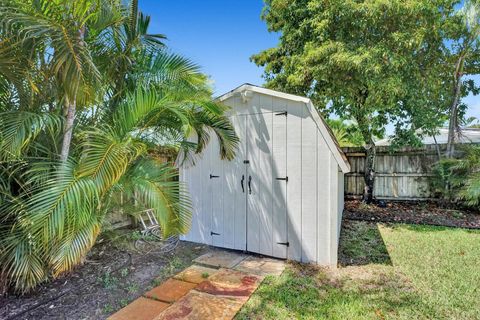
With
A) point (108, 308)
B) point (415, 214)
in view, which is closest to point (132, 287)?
point (108, 308)

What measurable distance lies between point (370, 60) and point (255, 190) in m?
3.82

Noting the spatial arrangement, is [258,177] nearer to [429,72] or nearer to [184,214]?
[184,214]

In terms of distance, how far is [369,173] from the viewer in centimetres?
803

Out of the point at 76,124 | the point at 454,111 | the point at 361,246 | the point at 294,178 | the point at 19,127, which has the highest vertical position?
the point at 454,111

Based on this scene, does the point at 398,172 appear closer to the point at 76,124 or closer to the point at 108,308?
the point at 108,308

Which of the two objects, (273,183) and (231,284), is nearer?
(231,284)

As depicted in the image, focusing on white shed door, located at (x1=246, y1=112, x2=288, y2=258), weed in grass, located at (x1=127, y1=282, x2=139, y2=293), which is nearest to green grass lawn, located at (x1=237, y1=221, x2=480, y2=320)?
white shed door, located at (x1=246, y1=112, x2=288, y2=258)

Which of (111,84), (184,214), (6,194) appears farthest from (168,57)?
(6,194)

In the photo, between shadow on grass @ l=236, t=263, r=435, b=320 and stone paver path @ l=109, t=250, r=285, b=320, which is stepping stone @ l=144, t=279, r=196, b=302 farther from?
shadow on grass @ l=236, t=263, r=435, b=320

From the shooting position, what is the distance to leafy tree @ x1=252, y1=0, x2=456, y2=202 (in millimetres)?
6000

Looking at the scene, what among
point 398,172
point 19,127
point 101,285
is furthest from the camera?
point 398,172

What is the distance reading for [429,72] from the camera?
712 centimetres

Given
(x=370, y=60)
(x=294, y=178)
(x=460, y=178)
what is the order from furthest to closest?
(x=460, y=178) → (x=370, y=60) → (x=294, y=178)

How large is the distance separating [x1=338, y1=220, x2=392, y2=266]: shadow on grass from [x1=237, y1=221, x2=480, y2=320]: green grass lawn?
0.6 inches
